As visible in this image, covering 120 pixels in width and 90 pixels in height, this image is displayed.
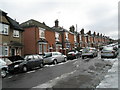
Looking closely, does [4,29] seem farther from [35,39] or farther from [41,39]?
[41,39]

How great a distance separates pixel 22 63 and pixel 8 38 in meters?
9.73

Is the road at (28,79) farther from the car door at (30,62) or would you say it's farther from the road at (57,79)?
the car door at (30,62)

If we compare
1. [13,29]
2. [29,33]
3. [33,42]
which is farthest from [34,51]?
[13,29]

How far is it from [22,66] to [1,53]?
8.56 meters

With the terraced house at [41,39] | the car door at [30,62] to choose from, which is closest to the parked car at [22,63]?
the car door at [30,62]

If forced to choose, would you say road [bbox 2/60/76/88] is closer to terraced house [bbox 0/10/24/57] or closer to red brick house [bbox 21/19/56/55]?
terraced house [bbox 0/10/24/57]

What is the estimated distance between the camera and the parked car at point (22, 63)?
13.3 metres

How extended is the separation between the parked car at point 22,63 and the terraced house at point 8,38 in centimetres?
729

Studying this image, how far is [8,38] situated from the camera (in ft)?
72.9

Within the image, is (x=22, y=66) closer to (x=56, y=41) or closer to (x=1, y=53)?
(x=1, y=53)

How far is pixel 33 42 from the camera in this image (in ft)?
94.4

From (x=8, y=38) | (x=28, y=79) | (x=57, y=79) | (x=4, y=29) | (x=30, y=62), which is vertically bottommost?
(x=28, y=79)

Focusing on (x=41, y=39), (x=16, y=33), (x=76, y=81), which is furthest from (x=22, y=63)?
(x=41, y=39)

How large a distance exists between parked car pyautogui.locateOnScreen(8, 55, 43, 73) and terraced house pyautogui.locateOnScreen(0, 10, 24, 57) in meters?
7.29
